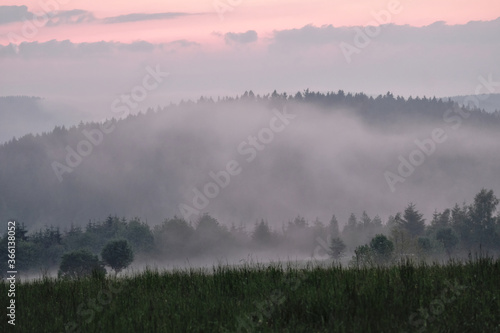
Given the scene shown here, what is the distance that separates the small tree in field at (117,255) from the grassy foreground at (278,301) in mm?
136064

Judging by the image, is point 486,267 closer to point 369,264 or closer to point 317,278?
point 369,264

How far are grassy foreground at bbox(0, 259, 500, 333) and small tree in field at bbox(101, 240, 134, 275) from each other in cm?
13606

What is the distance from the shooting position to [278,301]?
9328mm

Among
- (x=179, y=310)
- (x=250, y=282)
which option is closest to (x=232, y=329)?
(x=179, y=310)

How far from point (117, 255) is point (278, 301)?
140284 mm

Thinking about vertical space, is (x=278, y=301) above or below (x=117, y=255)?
below

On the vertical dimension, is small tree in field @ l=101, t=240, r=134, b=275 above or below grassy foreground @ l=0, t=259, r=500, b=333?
above

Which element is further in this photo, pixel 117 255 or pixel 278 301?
pixel 117 255

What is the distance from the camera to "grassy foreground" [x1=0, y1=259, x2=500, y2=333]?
8.45 m

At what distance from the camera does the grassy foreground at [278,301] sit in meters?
8.45

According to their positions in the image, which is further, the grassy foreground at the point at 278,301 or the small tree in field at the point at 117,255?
the small tree in field at the point at 117,255

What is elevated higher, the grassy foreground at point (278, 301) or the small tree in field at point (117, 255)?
the small tree in field at point (117, 255)

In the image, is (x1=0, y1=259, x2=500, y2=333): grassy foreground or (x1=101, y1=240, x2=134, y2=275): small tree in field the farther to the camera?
(x1=101, y1=240, x2=134, y2=275): small tree in field

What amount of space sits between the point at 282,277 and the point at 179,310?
7.91 ft
